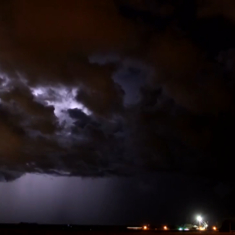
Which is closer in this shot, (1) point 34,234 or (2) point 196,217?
(1) point 34,234

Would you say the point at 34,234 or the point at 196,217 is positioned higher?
the point at 196,217

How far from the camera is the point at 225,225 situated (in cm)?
12512

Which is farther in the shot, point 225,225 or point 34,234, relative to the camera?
point 225,225

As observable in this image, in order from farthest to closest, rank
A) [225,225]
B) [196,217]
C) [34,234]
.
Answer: [196,217] < [225,225] < [34,234]

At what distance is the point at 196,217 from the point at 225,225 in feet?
47.5

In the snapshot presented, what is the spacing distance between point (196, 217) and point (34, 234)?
80.5 metres

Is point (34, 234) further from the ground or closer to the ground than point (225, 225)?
closer to the ground

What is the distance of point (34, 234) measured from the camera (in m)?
69.9

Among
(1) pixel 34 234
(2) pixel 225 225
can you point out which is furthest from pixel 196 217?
(1) pixel 34 234

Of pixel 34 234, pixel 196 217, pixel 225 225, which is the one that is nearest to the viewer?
pixel 34 234

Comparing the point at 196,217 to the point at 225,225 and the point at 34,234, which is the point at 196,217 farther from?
the point at 34,234

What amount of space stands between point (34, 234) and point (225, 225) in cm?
7356

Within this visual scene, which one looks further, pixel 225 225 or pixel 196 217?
pixel 196 217
